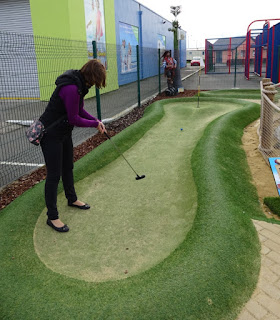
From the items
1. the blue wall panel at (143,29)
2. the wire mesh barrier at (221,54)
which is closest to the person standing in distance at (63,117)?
the blue wall panel at (143,29)

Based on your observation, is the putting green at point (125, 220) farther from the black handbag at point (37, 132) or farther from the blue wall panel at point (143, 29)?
the blue wall panel at point (143, 29)

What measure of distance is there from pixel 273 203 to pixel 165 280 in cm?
220

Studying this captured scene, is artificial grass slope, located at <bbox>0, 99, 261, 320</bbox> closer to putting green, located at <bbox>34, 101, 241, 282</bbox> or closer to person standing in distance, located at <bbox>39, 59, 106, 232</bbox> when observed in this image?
putting green, located at <bbox>34, 101, 241, 282</bbox>

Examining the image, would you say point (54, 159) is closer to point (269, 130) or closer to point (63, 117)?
point (63, 117)

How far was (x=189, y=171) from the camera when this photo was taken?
4973 mm

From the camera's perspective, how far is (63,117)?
3.23 m

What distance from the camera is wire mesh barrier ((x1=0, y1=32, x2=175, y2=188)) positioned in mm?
5816

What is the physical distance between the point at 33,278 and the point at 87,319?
743 mm

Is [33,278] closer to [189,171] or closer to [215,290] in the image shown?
[215,290]

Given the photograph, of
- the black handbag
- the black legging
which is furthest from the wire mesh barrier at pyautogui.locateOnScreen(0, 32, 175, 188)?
the black handbag

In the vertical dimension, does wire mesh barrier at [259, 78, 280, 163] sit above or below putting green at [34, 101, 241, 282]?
above

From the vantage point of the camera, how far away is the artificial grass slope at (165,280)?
233cm

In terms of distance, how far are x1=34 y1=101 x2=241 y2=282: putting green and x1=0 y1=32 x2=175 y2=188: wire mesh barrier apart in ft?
5.32

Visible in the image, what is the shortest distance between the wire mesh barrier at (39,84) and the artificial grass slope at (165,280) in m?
2.13
